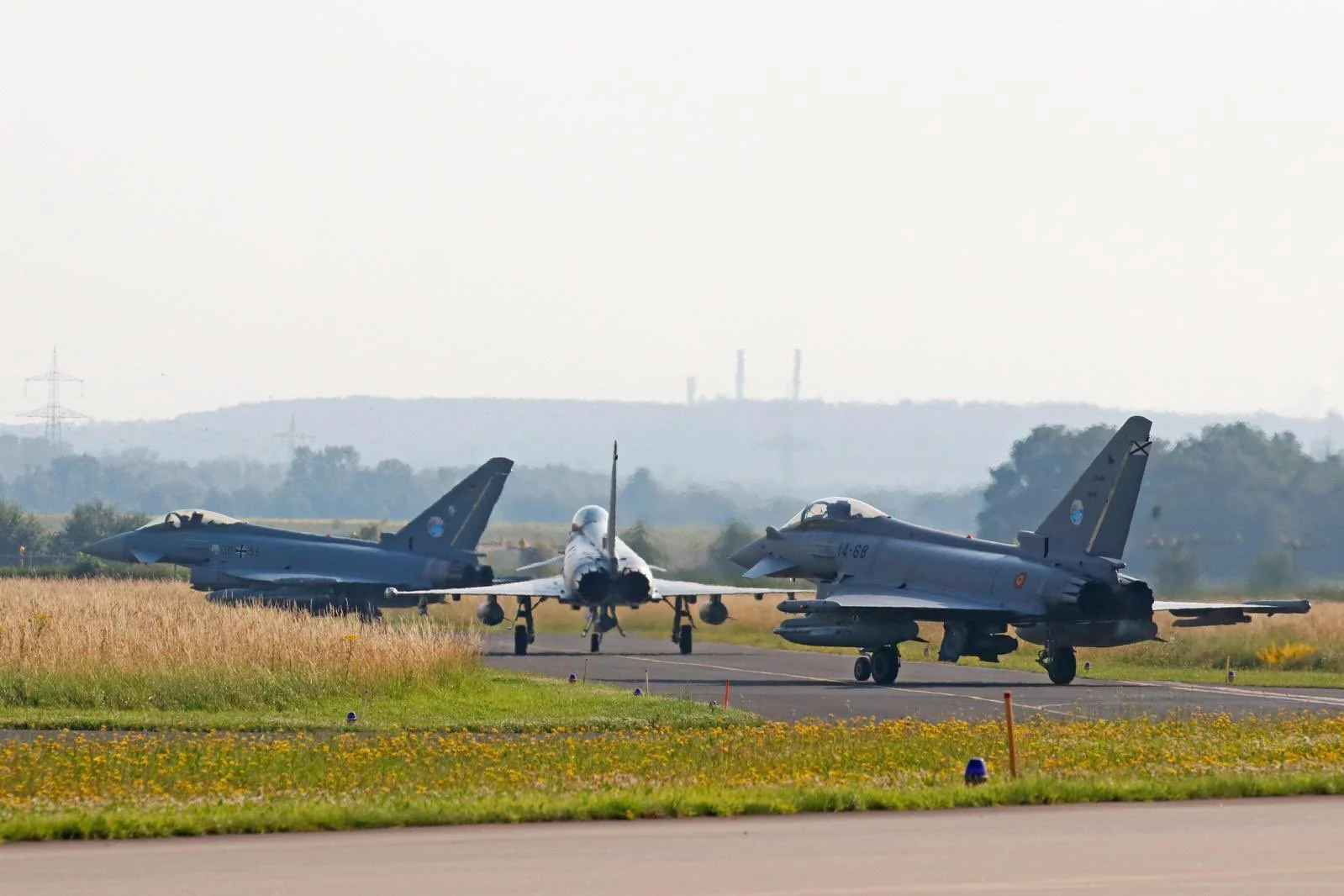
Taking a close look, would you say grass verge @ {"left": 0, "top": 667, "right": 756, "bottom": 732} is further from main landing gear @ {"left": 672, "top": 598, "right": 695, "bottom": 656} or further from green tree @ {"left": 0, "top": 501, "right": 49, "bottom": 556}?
green tree @ {"left": 0, "top": 501, "right": 49, "bottom": 556}

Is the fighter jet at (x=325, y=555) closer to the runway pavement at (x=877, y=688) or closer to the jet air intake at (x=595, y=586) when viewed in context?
the runway pavement at (x=877, y=688)

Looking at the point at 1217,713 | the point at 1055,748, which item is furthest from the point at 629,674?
the point at 1055,748

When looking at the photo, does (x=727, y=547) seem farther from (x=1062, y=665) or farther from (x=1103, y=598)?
(x=1103, y=598)

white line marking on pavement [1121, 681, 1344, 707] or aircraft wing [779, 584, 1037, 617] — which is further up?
aircraft wing [779, 584, 1037, 617]

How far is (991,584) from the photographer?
1388 inches

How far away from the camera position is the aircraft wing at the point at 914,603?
34.9m

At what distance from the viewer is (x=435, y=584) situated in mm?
54219

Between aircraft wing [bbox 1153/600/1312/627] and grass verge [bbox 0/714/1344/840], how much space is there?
11832 millimetres

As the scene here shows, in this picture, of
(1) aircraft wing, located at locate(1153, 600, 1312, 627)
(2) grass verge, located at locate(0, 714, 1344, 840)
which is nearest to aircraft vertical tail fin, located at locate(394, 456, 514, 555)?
(1) aircraft wing, located at locate(1153, 600, 1312, 627)

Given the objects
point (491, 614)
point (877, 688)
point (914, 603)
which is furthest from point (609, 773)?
point (491, 614)

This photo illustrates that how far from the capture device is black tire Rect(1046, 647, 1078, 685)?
34.9 meters

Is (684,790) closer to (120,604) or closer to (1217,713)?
(1217,713)

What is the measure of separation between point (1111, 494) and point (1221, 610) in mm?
4330

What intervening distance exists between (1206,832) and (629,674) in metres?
23.8
